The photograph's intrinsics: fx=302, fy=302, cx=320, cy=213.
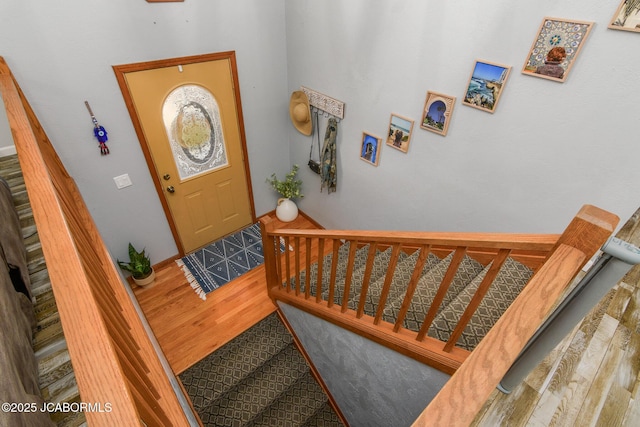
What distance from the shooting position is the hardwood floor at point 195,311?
9.12 feet

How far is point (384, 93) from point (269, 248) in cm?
162

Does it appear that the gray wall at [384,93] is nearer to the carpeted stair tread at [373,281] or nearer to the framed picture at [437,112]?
the framed picture at [437,112]

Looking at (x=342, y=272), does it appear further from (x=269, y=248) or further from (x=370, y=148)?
(x=370, y=148)

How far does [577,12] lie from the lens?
150 cm

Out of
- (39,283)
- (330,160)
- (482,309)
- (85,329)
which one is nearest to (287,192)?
(330,160)

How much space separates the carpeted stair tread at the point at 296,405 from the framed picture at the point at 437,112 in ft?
7.80

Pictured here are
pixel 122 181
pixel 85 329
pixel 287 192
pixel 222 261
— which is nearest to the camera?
pixel 85 329

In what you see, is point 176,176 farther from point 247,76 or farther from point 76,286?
point 76,286

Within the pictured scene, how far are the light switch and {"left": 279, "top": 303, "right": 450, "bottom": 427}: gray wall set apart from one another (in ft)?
6.28

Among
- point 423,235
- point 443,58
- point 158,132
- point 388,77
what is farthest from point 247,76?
point 423,235

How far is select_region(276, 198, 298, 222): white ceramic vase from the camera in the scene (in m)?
4.09

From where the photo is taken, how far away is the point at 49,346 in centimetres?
99

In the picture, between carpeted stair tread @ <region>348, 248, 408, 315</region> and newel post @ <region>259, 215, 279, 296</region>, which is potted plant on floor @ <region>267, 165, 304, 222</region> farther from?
carpeted stair tread @ <region>348, 248, 408, 315</region>

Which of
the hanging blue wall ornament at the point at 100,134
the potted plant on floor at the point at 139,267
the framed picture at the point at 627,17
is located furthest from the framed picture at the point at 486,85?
the potted plant on floor at the point at 139,267
